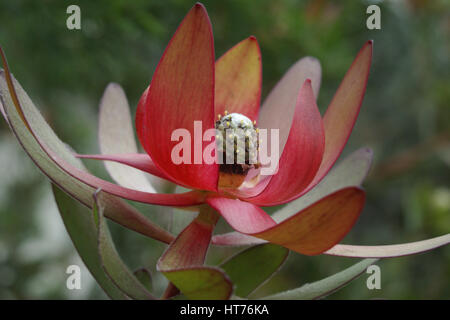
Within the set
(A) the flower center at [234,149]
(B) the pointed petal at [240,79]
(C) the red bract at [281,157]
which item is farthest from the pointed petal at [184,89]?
(B) the pointed petal at [240,79]

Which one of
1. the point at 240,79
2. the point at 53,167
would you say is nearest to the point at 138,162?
the point at 53,167

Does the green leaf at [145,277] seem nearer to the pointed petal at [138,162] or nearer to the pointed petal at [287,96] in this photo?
the pointed petal at [138,162]

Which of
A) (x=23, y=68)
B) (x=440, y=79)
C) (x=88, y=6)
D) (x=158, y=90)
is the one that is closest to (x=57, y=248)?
(x=23, y=68)

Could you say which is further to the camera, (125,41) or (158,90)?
(125,41)

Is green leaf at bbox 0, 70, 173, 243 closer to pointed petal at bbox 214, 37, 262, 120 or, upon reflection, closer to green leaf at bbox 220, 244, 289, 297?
green leaf at bbox 220, 244, 289, 297

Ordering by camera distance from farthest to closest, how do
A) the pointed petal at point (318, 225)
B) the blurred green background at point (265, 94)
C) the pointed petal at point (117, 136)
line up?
1. the blurred green background at point (265, 94)
2. the pointed petal at point (117, 136)
3. the pointed petal at point (318, 225)
